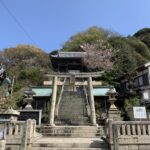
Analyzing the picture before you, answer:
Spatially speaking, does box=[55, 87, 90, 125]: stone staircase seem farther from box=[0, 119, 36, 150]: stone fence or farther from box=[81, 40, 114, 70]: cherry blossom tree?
box=[81, 40, 114, 70]: cherry blossom tree

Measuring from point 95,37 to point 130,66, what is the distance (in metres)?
11.2

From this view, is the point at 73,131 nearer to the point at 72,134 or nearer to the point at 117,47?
the point at 72,134

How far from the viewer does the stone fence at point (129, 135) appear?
7.89 metres

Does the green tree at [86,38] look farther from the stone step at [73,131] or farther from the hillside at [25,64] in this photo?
the stone step at [73,131]

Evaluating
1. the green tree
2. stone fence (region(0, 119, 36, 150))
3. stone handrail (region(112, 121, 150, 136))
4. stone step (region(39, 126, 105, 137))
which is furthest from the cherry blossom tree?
stone fence (region(0, 119, 36, 150))

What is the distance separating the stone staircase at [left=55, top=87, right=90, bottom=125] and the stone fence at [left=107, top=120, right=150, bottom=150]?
7900mm

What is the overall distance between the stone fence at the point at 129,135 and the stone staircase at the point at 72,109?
311 inches

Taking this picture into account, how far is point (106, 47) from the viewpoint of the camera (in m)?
33.9

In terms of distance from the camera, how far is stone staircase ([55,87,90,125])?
16.5 meters

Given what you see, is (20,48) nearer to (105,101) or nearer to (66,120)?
(105,101)

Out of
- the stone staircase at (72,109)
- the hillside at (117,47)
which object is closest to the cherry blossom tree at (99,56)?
the hillside at (117,47)

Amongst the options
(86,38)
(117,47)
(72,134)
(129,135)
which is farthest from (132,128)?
(86,38)

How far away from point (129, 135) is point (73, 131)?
18.0 ft

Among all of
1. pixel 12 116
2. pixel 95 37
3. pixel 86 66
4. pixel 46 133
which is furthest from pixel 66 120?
pixel 95 37
